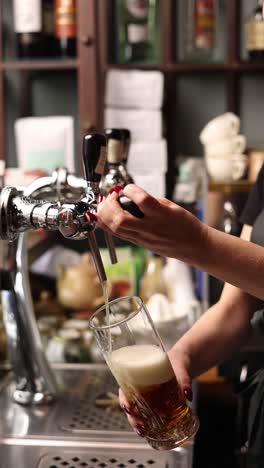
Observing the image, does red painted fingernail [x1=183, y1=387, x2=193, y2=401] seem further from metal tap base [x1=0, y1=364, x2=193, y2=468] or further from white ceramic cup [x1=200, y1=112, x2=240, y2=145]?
white ceramic cup [x1=200, y1=112, x2=240, y2=145]

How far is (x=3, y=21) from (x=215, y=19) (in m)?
0.74

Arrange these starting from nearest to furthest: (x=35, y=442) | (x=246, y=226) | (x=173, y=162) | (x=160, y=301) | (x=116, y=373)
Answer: (x=116, y=373)
(x=35, y=442)
(x=246, y=226)
(x=160, y=301)
(x=173, y=162)

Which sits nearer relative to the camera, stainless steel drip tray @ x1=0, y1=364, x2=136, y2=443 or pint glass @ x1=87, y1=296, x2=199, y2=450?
pint glass @ x1=87, y1=296, x2=199, y2=450

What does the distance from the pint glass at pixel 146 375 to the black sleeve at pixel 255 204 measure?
1.48 feet

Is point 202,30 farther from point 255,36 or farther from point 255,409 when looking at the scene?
point 255,409

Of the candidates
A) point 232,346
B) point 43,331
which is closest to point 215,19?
point 43,331

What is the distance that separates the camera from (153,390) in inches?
41.3

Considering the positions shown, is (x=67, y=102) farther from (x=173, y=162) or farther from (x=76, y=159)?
(x=173, y=162)

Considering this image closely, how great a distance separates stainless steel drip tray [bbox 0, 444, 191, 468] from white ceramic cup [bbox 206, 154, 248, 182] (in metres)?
1.18

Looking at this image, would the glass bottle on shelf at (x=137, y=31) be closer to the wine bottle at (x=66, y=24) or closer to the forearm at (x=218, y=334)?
the wine bottle at (x=66, y=24)

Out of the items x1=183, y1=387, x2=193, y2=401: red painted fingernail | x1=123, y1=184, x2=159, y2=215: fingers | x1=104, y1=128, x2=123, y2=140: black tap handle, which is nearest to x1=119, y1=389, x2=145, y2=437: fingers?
x1=183, y1=387, x2=193, y2=401: red painted fingernail

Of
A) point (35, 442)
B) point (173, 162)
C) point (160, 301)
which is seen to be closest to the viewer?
point (35, 442)

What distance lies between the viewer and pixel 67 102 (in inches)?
108

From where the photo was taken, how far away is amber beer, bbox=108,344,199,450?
3.43 feet
